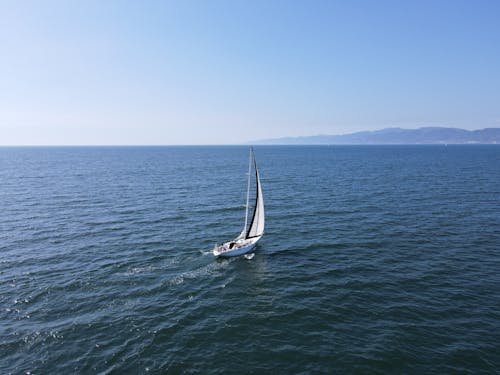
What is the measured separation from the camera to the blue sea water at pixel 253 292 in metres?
20.7

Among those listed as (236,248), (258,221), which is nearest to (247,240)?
(236,248)

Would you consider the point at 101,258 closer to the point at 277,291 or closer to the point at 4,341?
the point at 4,341

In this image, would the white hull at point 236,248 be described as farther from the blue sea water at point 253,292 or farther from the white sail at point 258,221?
the blue sea water at point 253,292

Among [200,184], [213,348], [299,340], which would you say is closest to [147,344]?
[213,348]

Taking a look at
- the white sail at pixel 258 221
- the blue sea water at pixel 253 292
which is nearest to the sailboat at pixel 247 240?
the white sail at pixel 258 221

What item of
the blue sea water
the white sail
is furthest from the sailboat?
the blue sea water

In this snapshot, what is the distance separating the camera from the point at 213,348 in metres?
21.8

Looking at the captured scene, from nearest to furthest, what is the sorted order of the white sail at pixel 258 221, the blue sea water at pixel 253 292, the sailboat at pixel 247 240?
the blue sea water at pixel 253 292
the sailboat at pixel 247 240
the white sail at pixel 258 221

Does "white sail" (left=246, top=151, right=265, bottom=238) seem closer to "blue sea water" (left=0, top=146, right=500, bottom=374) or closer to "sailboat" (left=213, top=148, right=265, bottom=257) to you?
"sailboat" (left=213, top=148, right=265, bottom=257)

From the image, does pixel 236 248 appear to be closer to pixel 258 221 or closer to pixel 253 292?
pixel 258 221

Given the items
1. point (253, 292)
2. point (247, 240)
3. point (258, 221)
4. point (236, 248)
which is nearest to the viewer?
point (253, 292)

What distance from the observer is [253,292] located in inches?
1169

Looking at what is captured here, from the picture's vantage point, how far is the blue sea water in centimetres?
2069

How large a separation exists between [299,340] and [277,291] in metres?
7.37
